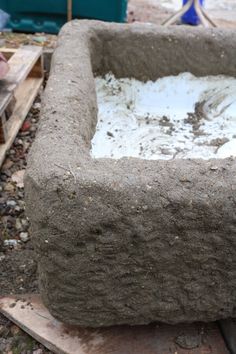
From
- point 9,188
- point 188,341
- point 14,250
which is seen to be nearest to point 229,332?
point 188,341

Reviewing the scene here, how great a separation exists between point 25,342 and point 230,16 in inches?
151

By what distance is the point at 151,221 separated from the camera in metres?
1.11

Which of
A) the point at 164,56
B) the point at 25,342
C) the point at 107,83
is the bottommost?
the point at 25,342

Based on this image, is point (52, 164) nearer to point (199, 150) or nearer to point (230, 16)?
point (199, 150)

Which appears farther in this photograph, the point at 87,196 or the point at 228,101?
the point at 228,101

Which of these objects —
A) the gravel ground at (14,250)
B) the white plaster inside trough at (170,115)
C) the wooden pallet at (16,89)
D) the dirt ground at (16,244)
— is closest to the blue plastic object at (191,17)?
the wooden pallet at (16,89)

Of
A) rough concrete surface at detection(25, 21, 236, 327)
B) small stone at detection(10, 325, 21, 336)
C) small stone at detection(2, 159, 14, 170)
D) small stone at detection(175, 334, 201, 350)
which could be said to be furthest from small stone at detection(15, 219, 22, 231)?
small stone at detection(175, 334, 201, 350)

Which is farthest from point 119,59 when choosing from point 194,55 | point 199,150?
point 199,150

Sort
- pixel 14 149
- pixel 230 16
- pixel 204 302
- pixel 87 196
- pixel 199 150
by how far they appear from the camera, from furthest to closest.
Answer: pixel 230 16
pixel 14 149
pixel 199 150
pixel 204 302
pixel 87 196

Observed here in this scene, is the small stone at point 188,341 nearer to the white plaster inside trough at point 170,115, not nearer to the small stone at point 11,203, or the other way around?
the white plaster inside trough at point 170,115

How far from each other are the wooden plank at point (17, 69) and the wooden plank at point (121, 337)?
0.99m

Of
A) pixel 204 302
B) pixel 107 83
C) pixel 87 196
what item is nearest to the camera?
pixel 87 196

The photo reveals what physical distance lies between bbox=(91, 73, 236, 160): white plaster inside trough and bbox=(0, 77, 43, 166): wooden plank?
49 cm

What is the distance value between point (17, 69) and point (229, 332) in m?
1.65
